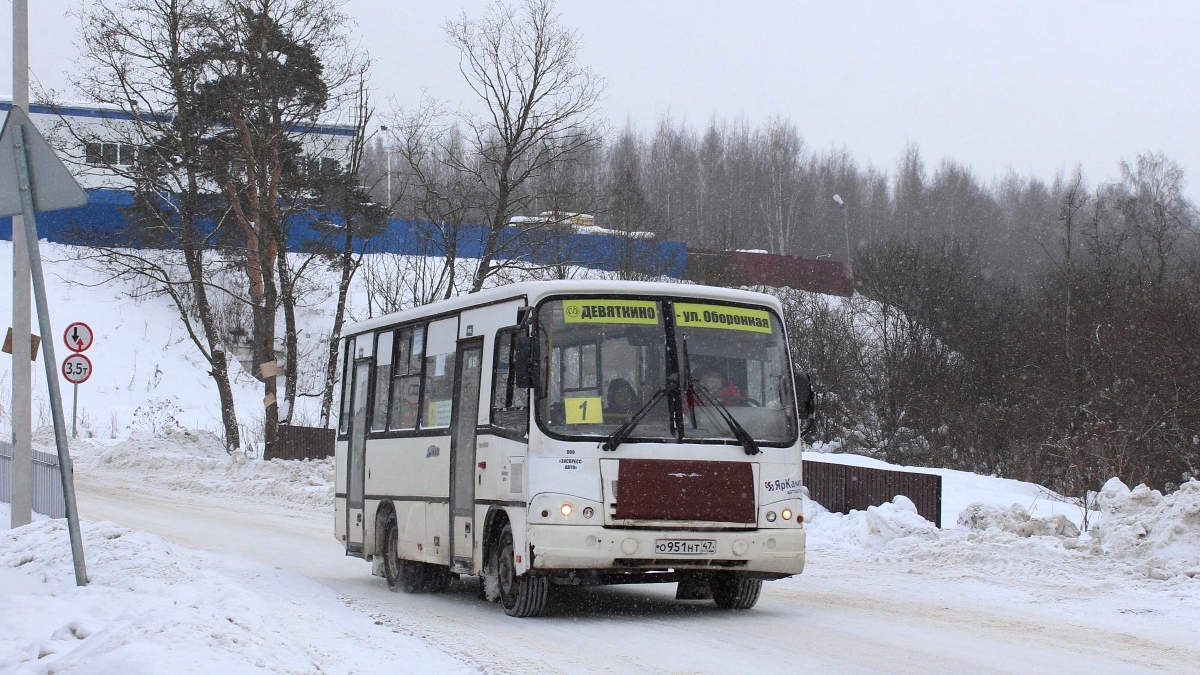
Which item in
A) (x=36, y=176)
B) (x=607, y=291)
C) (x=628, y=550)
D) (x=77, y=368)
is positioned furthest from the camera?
(x=77, y=368)

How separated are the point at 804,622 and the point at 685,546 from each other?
1.17m

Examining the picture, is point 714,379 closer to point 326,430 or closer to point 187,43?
point 326,430

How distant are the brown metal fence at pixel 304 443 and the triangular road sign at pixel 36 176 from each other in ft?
80.5

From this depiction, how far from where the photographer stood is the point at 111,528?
41.6ft

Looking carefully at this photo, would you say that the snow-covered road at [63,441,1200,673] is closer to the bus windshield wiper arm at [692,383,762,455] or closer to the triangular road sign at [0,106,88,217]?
the bus windshield wiper arm at [692,383,762,455]

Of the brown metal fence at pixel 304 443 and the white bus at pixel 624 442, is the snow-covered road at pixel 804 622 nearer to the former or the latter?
the white bus at pixel 624 442

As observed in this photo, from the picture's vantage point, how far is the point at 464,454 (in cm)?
1259

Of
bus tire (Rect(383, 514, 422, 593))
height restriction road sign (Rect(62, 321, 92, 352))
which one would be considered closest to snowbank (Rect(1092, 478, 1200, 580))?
bus tire (Rect(383, 514, 422, 593))

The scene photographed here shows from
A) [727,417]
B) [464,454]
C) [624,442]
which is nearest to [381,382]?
[464,454]

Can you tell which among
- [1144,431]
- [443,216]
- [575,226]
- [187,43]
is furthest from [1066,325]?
[187,43]

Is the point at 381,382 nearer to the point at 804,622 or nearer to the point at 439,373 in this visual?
the point at 439,373

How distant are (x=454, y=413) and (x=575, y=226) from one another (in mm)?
23114

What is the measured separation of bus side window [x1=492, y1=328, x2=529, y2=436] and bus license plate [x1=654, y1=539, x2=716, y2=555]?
1455 millimetres

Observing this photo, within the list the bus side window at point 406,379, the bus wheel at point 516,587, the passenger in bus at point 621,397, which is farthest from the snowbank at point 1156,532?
the bus side window at point 406,379
